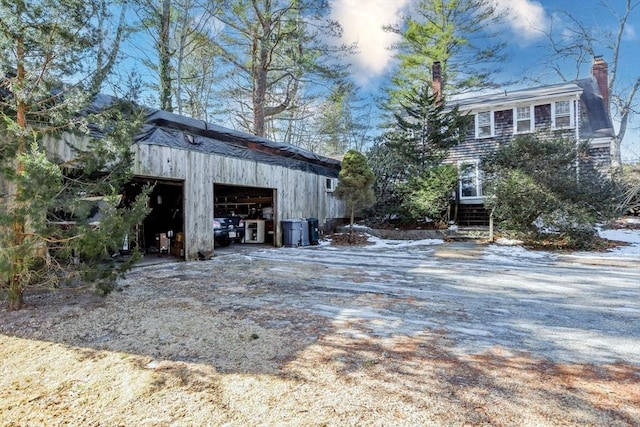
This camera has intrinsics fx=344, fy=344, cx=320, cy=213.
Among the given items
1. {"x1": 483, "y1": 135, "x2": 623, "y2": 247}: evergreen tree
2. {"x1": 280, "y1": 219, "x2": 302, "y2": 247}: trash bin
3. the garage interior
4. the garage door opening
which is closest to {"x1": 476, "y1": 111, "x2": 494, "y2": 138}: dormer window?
{"x1": 483, "y1": 135, "x2": 623, "y2": 247}: evergreen tree

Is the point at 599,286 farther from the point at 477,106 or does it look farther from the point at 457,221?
the point at 477,106

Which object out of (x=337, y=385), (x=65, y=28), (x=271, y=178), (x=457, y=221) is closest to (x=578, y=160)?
(x=457, y=221)

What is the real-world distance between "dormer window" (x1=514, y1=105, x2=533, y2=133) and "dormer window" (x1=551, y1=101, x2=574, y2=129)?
0.83m

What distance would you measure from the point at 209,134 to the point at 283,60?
30.4 ft

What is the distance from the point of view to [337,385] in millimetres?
2186

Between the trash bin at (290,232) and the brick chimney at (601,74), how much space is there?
16305 mm

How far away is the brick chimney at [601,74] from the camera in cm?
1647

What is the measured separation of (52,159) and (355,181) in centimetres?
861

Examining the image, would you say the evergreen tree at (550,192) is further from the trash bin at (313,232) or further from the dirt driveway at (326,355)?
the trash bin at (313,232)

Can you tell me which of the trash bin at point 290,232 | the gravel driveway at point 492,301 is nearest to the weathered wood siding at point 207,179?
the trash bin at point 290,232

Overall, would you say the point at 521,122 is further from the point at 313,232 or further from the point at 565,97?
the point at 313,232

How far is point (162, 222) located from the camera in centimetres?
975

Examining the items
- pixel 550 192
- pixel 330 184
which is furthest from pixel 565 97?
pixel 330 184

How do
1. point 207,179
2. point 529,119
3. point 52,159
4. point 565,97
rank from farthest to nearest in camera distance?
point 529,119 < point 565,97 < point 207,179 < point 52,159
